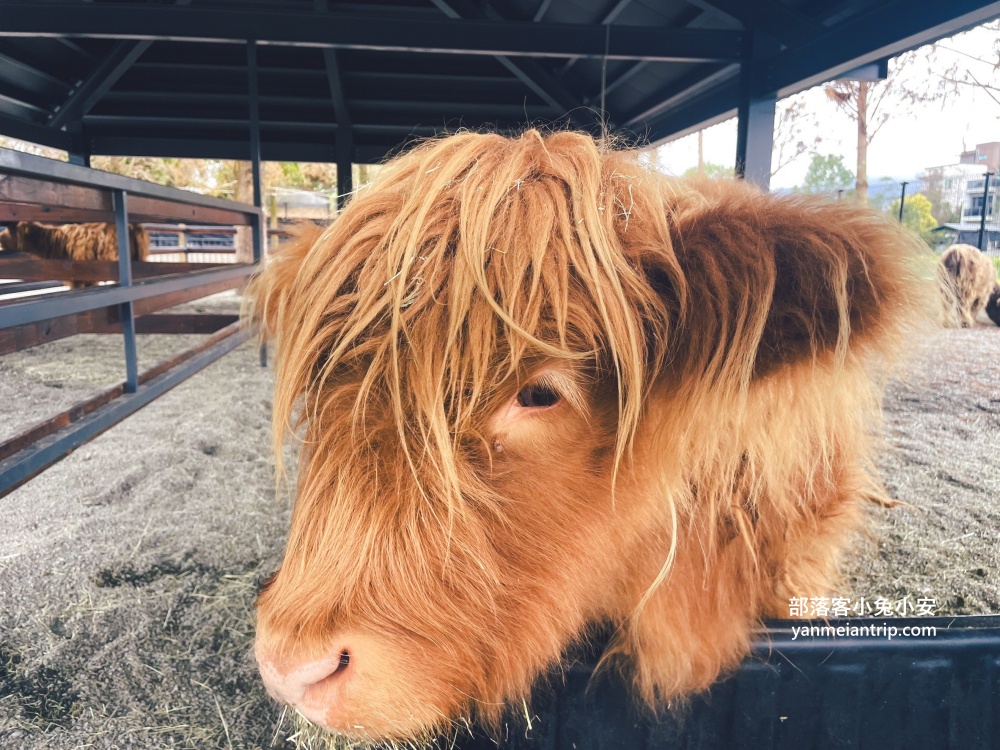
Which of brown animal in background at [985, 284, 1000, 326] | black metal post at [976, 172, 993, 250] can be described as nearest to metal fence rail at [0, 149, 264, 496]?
brown animal in background at [985, 284, 1000, 326]

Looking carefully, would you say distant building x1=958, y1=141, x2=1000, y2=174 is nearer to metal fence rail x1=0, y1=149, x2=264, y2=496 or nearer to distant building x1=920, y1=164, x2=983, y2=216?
distant building x1=920, y1=164, x2=983, y2=216

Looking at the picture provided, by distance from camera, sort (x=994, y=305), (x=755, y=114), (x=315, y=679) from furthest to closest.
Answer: (x=994, y=305)
(x=755, y=114)
(x=315, y=679)

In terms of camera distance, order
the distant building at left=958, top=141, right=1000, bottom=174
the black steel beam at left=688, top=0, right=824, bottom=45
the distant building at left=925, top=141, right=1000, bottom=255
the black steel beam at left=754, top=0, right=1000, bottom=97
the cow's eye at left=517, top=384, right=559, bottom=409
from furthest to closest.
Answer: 1. the distant building at left=925, top=141, right=1000, bottom=255
2. the distant building at left=958, top=141, right=1000, bottom=174
3. the black steel beam at left=688, top=0, right=824, bottom=45
4. the black steel beam at left=754, top=0, right=1000, bottom=97
5. the cow's eye at left=517, top=384, right=559, bottom=409

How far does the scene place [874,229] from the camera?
96 cm

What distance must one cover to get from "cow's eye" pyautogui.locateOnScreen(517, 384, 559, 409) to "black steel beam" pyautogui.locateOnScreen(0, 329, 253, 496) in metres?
1.15

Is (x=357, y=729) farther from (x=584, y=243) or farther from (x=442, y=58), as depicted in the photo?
(x=442, y=58)

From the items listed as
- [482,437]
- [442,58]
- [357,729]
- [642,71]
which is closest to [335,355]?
[482,437]

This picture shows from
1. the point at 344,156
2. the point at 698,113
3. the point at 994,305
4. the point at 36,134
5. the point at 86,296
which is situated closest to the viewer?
the point at 86,296

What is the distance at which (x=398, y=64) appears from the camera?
18.7 ft

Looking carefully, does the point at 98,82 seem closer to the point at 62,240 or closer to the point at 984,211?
the point at 62,240

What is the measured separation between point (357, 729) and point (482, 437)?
1.47 feet

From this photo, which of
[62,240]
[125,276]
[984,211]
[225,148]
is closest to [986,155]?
[984,211]

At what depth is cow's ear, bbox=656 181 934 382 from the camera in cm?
86

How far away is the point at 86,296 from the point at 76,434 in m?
0.47
